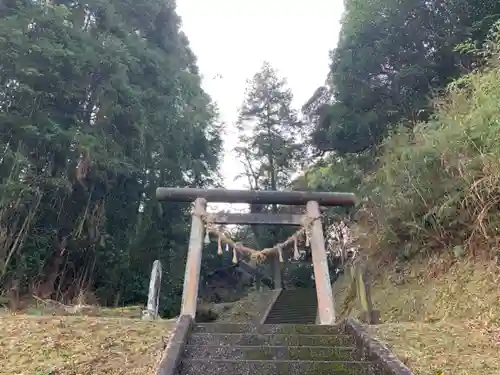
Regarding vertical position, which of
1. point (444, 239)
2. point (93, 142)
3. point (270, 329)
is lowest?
point (270, 329)

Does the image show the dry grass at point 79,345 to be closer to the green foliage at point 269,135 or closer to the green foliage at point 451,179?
the green foliage at point 451,179

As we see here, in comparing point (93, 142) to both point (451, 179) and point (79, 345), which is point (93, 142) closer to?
point (79, 345)

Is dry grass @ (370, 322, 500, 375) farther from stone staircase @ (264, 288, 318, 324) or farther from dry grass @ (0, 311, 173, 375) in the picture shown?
stone staircase @ (264, 288, 318, 324)

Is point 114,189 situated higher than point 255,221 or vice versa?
point 114,189

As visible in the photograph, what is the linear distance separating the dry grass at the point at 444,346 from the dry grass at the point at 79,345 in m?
2.27

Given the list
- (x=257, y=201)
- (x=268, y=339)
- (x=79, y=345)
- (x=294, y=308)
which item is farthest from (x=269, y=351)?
(x=294, y=308)

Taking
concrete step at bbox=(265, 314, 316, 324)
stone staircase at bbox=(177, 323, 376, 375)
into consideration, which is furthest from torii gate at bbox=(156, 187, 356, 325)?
concrete step at bbox=(265, 314, 316, 324)

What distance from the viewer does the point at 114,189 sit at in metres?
12.5

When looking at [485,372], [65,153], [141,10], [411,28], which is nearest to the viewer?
[485,372]

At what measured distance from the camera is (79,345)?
424cm

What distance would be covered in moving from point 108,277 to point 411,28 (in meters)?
10.7

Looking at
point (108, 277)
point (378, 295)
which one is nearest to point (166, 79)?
point (108, 277)

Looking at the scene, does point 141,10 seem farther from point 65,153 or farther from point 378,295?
point 378,295

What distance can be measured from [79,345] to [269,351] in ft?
5.91
